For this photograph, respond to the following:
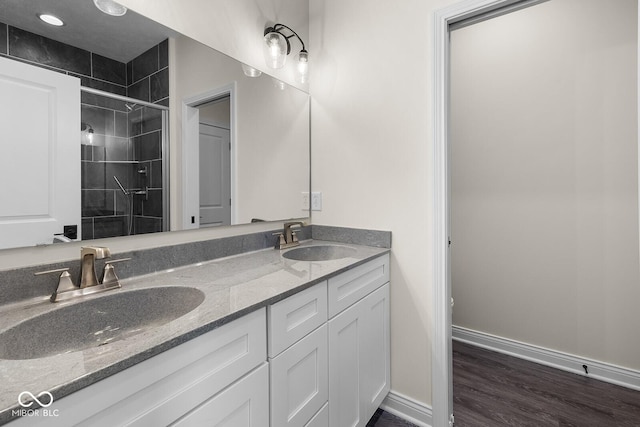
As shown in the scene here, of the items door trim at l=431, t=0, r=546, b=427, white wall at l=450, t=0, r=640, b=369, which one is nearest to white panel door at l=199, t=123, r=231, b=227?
door trim at l=431, t=0, r=546, b=427

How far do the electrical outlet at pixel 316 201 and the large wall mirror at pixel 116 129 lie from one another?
40 cm

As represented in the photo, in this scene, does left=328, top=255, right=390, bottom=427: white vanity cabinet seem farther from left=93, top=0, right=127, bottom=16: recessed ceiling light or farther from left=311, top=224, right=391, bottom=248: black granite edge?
left=93, top=0, right=127, bottom=16: recessed ceiling light

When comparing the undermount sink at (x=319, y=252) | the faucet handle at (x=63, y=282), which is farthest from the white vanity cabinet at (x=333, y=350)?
the faucet handle at (x=63, y=282)

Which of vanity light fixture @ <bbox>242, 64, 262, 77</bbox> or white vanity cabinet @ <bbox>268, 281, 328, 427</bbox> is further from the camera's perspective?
vanity light fixture @ <bbox>242, 64, 262, 77</bbox>

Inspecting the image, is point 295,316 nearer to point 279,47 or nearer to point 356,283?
point 356,283

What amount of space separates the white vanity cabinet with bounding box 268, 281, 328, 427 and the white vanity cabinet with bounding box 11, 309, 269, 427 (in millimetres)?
46

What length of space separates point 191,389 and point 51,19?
1.16m

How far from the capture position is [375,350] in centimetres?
150

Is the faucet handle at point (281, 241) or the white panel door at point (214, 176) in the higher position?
the white panel door at point (214, 176)

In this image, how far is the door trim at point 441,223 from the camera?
4.82 ft

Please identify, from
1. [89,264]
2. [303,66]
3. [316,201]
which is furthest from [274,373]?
[303,66]

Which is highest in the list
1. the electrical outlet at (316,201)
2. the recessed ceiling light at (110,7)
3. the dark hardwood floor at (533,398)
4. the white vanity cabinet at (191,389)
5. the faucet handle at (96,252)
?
the recessed ceiling light at (110,7)

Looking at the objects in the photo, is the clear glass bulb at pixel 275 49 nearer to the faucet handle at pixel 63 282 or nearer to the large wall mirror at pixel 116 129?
the large wall mirror at pixel 116 129

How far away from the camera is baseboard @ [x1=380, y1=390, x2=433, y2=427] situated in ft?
5.08
